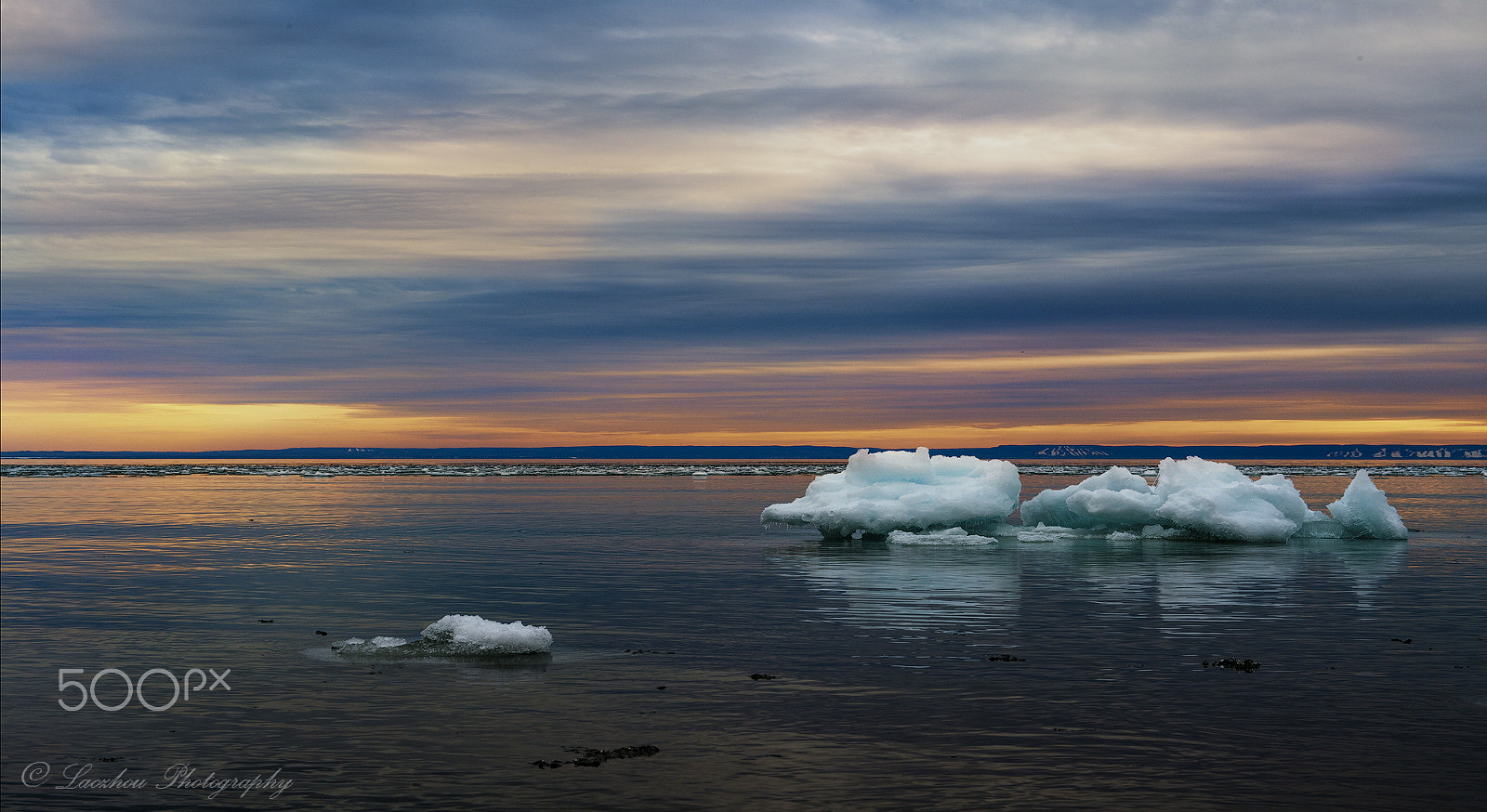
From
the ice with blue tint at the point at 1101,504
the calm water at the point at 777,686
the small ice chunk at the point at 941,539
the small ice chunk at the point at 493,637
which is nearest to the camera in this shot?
the calm water at the point at 777,686

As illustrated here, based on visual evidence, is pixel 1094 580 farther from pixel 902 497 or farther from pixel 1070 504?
pixel 1070 504

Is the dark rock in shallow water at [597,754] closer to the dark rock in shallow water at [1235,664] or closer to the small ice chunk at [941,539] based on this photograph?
the dark rock in shallow water at [1235,664]

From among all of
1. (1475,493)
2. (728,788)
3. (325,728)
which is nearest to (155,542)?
(325,728)

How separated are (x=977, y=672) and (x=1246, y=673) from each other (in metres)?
3.92

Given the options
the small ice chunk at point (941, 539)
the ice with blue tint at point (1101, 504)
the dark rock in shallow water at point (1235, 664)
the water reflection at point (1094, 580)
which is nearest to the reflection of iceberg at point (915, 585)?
the water reflection at point (1094, 580)

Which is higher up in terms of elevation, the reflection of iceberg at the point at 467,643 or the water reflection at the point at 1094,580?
the reflection of iceberg at the point at 467,643

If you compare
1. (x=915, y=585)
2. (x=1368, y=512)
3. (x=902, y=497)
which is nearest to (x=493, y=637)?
(x=915, y=585)

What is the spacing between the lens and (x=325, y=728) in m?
14.6

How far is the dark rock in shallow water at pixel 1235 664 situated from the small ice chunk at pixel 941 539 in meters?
25.0

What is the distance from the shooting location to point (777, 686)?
17.3 m

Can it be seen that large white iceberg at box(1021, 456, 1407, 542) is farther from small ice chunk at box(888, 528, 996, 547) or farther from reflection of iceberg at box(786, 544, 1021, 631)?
reflection of iceberg at box(786, 544, 1021, 631)

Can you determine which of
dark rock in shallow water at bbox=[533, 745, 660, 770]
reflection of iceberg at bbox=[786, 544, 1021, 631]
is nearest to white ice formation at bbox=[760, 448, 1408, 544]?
reflection of iceberg at bbox=[786, 544, 1021, 631]

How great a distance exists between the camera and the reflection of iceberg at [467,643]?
19344mm

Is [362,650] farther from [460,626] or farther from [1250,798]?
[1250,798]
